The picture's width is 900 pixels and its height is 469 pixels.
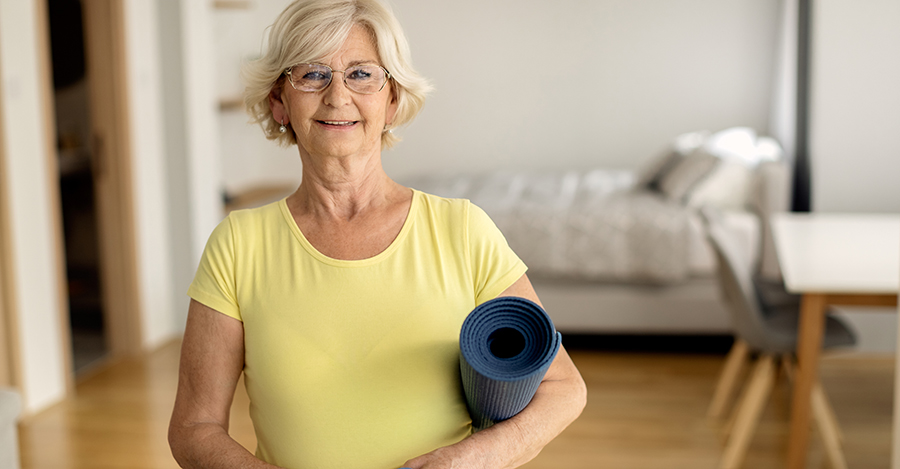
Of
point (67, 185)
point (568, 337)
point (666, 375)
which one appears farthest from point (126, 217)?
point (666, 375)

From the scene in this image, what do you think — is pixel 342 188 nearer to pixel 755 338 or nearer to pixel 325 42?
pixel 325 42

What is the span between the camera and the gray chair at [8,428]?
1947 mm

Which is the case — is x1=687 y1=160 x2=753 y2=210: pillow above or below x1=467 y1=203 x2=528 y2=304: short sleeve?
below

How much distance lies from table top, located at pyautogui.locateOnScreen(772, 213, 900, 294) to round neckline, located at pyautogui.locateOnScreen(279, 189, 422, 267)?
148 centimetres

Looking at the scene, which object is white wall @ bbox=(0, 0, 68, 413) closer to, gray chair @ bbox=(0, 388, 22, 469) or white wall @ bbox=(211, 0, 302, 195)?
gray chair @ bbox=(0, 388, 22, 469)

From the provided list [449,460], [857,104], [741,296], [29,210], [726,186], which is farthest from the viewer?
[726,186]

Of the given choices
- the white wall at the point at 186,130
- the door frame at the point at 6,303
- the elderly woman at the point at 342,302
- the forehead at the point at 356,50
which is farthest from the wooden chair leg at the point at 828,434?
the white wall at the point at 186,130

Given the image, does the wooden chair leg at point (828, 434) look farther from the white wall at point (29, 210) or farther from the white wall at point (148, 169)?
the white wall at point (148, 169)

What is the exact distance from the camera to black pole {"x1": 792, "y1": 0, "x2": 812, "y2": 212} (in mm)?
3861

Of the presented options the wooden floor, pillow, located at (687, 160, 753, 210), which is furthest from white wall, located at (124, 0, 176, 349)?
pillow, located at (687, 160, 753, 210)

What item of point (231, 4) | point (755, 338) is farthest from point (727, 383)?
point (231, 4)

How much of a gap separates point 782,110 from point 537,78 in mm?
1875

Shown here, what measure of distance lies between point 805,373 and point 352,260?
1.72m

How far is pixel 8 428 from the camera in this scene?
197 cm
